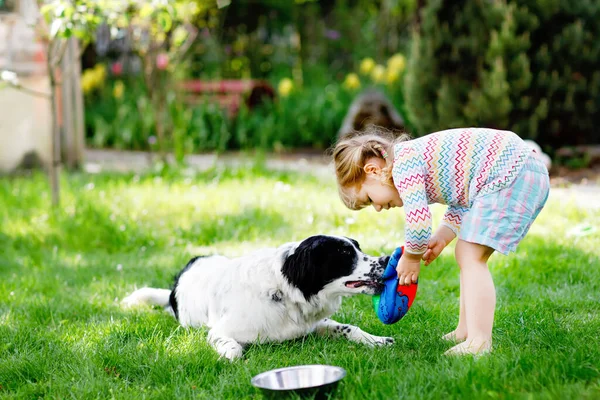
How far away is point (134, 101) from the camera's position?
1213 centimetres

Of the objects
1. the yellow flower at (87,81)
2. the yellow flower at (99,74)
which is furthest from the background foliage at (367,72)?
the yellow flower at (87,81)

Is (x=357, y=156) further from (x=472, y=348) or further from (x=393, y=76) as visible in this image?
(x=393, y=76)

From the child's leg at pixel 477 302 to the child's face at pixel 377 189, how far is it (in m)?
0.36

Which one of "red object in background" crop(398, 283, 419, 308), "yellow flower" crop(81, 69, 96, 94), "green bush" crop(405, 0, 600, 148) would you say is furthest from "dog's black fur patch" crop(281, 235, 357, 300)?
"yellow flower" crop(81, 69, 96, 94)

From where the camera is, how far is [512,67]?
7930 mm

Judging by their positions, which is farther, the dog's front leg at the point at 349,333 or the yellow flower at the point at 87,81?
the yellow flower at the point at 87,81

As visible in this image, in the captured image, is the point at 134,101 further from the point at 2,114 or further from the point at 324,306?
the point at 324,306

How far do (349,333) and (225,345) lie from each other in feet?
1.90

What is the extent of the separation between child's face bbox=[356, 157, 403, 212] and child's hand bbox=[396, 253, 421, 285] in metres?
0.26

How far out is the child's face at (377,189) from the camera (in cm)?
331

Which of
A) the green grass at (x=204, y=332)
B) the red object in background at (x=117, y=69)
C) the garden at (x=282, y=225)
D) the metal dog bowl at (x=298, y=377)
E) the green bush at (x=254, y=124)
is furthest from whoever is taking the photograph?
the red object in background at (x=117, y=69)

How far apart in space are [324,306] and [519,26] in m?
5.59

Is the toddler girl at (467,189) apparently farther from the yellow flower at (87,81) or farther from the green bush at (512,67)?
the yellow flower at (87,81)

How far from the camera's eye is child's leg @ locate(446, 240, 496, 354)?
3.12 metres
